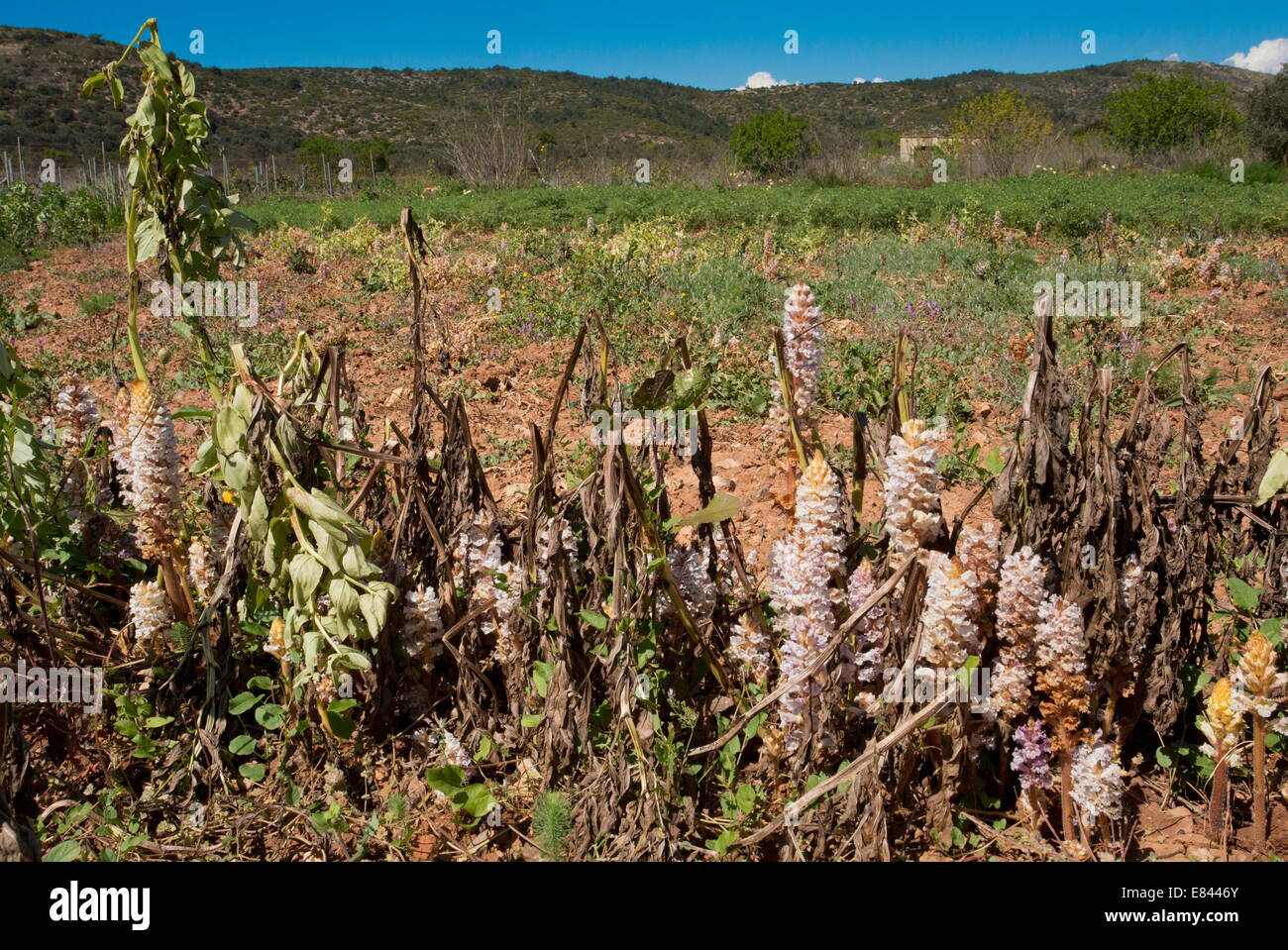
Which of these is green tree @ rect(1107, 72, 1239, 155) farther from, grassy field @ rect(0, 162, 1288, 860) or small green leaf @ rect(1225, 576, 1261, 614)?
grassy field @ rect(0, 162, 1288, 860)

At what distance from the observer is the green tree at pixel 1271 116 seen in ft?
79.8

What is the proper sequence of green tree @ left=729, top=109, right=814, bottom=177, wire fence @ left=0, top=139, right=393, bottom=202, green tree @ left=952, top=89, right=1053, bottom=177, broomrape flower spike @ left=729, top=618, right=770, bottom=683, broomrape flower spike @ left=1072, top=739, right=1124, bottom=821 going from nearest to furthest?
1. broomrape flower spike @ left=1072, top=739, right=1124, bottom=821
2. broomrape flower spike @ left=729, top=618, right=770, bottom=683
3. wire fence @ left=0, top=139, right=393, bottom=202
4. green tree @ left=952, top=89, right=1053, bottom=177
5. green tree @ left=729, top=109, right=814, bottom=177

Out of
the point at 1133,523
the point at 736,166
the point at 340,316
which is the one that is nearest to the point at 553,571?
the point at 1133,523

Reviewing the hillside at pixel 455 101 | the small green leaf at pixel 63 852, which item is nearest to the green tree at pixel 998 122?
the hillside at pixel 455 101

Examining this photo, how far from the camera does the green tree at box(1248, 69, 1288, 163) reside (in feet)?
79.8

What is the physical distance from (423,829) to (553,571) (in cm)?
65

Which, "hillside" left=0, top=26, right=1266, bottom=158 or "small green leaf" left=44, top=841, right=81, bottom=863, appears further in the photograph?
"hillside" left=0, top=26, right=1266, bottom=158

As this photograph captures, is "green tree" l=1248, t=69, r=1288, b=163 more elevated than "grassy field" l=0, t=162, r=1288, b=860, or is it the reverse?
"green tree" l=1248, t=69, r=1288, b=163

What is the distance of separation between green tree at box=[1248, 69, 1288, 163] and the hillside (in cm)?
1696

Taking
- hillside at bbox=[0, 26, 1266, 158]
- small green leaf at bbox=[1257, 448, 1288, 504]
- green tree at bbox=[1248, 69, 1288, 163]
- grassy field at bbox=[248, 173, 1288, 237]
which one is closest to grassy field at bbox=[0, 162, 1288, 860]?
small green leaf at bbox=[1257, 448, 1288, 504]

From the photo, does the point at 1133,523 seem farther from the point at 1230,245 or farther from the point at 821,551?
the point at 1230,245

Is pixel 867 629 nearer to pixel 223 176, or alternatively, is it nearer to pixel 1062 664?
pixel 1062 664

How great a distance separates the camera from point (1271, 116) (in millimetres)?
25625

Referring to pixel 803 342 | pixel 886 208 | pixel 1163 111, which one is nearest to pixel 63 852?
pixel 803 342
